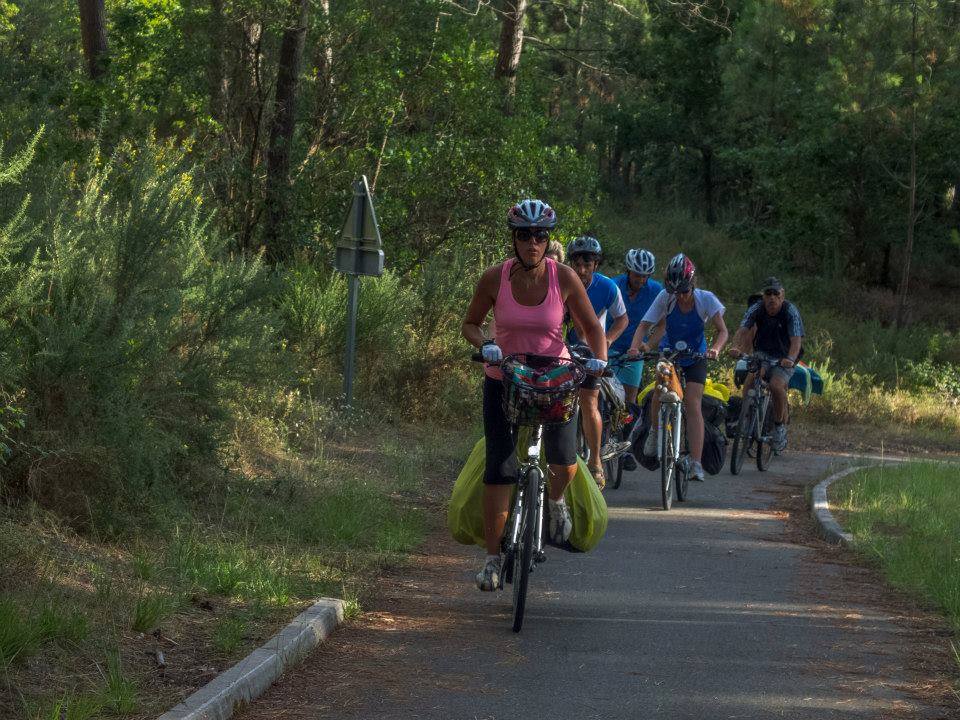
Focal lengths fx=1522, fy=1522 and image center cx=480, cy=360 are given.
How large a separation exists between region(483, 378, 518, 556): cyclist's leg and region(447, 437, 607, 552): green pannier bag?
173mm

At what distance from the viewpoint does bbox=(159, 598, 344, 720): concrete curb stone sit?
19.1 feet


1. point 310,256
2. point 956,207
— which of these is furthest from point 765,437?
point 956,207

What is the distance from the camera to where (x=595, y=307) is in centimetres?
1159

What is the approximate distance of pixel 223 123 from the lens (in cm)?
2014

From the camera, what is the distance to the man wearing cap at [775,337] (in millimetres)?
15422

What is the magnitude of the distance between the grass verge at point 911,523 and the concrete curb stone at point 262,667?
3363 mm

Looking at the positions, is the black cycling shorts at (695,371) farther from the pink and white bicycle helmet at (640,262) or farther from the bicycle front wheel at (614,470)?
the bicycle front wheel at (614,470)

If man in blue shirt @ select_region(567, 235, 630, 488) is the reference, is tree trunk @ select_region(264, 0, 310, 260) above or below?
above

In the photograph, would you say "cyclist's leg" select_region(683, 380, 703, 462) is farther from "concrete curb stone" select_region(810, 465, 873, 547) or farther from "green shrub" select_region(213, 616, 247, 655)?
"green shrub" select_region(213, 616, 247, 655)

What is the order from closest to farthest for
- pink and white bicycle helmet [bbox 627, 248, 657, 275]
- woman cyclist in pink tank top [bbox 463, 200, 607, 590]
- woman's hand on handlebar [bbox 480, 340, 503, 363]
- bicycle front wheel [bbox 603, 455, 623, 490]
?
woman's hand on handlebar [bbox 480, 340, 503, 363]
woman cyclist in pink tank top [bbox 463, 200, 607, 590]
pink and white bicycle helmet [bbox 627, 248, 657, 275]
bicycle front wheel [bbox 603, 455, 623, 490]

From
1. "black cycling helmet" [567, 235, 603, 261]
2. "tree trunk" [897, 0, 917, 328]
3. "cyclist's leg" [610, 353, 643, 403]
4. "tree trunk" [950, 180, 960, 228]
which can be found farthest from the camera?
"tree trunk" [950, 180, 960, 228]

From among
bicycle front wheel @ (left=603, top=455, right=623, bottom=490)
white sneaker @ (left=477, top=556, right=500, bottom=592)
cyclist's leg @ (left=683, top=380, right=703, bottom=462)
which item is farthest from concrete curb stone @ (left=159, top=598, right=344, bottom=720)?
bicycle front wheel @ (left=603, top=455, right=623, bottom=490)

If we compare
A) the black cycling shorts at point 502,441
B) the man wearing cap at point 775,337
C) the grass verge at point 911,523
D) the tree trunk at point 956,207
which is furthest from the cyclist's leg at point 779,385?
the tree trunk at point 956,207

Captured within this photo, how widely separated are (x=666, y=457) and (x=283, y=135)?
839 cm
